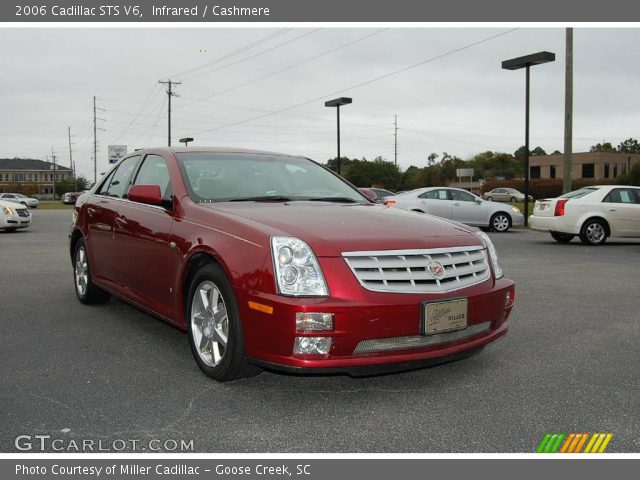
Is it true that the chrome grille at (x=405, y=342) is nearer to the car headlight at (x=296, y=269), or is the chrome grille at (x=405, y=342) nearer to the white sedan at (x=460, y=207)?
the car headlight at (x=296, y=269)

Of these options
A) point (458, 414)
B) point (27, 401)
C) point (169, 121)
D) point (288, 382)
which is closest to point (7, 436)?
point (27, 401)

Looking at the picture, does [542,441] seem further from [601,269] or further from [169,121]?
[169,121]

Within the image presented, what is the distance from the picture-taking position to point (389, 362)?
343cm

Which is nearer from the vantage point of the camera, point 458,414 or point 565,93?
point 458,414

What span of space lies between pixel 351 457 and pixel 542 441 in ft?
3.22

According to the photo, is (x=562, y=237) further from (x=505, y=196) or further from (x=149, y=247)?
(x=505, y=196)

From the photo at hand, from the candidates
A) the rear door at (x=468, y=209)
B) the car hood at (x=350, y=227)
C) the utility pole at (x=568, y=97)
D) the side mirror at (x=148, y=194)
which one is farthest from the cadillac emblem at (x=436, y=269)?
the utility pole at (x=568, y=97)

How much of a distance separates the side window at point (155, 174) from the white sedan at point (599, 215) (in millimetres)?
11166

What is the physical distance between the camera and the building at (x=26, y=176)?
433 ft

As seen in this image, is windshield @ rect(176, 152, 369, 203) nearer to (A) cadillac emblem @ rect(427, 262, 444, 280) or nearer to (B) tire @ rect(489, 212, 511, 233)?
(A) cadillac emblem @ rect(427, 262, 444, 280)

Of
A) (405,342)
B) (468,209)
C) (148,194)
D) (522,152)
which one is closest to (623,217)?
(468,209)

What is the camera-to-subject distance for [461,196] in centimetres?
1883
